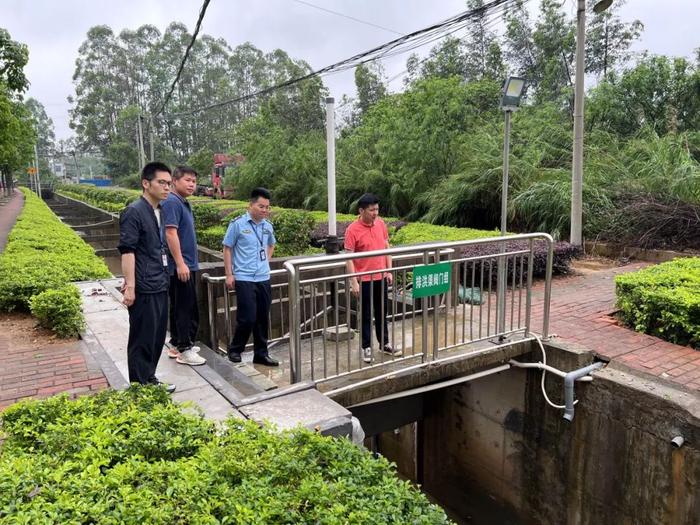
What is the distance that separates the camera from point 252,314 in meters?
4.18

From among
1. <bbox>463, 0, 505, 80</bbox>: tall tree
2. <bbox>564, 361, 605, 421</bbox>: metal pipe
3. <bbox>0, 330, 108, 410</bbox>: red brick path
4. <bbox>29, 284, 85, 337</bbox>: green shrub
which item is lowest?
<bbox>564, 361, 605, 421</bbox>: metal pipe

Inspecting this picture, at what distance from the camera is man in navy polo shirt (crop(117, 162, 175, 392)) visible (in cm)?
332

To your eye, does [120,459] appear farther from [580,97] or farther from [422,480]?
[580,97]

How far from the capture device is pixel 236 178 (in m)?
21.7

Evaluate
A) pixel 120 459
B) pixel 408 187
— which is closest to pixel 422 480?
pixel 120 459

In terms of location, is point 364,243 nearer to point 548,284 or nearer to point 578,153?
point 548,284

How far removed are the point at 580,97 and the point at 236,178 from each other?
15612 millimetres

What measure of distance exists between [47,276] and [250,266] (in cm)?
352

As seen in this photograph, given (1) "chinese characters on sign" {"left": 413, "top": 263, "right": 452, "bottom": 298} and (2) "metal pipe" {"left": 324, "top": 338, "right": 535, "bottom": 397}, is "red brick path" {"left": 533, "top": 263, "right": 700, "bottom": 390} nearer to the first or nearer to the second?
(2) "metal pipe" {"left": 324, "top": 338, "right": 535, "bottom": 397}

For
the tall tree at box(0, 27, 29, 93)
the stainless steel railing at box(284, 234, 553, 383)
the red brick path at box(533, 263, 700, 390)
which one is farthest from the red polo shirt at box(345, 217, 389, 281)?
the tall tree at box(0, 27, 29, 93)

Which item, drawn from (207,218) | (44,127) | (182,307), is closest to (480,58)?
(207,218)

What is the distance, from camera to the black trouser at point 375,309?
407cm

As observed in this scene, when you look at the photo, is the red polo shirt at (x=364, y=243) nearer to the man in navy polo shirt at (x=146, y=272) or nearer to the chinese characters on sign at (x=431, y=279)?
the chinese characters on sign at (x=431, y=279)

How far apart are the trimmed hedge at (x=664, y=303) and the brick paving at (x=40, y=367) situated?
5028 millimetres
